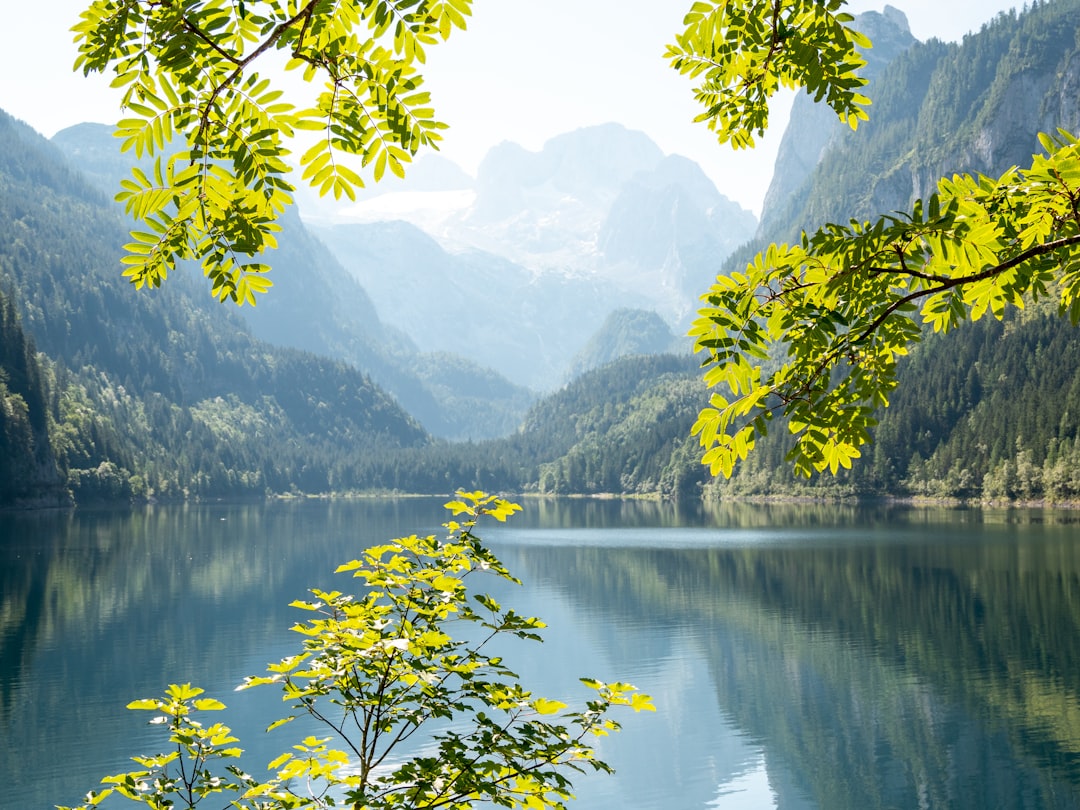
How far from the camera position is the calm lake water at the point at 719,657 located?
110ft

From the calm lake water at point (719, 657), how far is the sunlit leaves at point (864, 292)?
29.2m

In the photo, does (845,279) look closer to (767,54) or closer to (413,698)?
(767,54)

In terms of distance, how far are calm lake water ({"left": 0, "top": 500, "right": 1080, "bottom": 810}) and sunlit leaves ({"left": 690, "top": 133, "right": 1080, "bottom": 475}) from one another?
29209 millimetres

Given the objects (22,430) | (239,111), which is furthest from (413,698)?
(22,430)

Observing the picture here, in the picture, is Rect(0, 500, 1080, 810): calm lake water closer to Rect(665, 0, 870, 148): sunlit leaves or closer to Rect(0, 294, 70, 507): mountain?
Rect(665, 0, 870, 148): sunlit leaves

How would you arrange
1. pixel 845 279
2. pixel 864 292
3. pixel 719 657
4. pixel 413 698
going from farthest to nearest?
pixel 719 657
pixel 413 698
pixel 864 292
pixel 845 279

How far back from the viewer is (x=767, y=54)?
668 cm

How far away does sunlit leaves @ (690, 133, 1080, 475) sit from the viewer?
15.0 feet

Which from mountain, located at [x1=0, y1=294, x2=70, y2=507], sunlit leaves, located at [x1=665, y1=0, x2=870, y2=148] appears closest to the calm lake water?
sunlit leaves, located at [x1=665, y1=0, x2=870, y2=148]

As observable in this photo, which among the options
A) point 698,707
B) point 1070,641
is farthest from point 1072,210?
point 1070,641

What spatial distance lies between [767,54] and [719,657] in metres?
48.1

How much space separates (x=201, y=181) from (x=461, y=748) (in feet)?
19.0

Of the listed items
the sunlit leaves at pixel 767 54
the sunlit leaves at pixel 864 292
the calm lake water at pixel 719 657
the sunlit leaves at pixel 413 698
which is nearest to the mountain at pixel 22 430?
the calm lake water at pixel 719 657

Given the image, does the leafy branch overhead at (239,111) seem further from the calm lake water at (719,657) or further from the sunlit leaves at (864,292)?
the calm lake water at (719,657)
